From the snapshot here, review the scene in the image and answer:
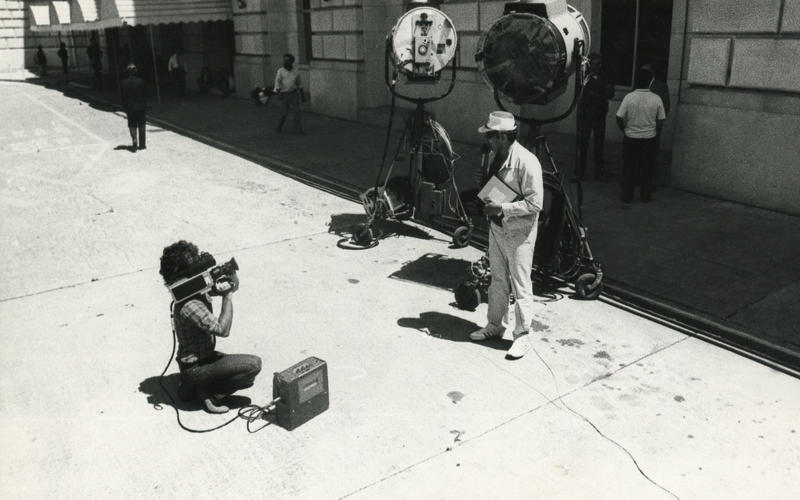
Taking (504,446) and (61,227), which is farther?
(61,227)

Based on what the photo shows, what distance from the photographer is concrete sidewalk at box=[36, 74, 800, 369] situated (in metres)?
6.78

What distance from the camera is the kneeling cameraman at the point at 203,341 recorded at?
16.9 feet

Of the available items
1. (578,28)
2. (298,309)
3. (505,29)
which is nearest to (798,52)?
(578,28)

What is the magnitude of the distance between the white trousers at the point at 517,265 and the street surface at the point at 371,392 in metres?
0.43

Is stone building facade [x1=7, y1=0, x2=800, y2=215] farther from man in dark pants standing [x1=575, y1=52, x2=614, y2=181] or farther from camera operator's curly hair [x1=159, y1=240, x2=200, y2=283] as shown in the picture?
camera operator's curly hair [x1=159, y1=240, x2=200, y2=283]

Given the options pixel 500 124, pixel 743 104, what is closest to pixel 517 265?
pixel 500 124

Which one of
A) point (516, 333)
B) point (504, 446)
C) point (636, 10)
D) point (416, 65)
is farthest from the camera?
point (636, 10)

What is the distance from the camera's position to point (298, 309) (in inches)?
290

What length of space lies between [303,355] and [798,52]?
7.57m

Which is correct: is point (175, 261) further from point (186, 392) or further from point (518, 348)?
point (518, 348)

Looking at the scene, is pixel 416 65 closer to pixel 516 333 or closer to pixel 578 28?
pixel 578 28

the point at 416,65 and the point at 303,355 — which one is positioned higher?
the point at 416,65

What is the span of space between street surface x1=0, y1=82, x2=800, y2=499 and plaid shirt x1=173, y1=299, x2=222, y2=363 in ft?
1.67

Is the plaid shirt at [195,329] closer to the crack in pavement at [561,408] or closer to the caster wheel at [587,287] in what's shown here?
the crack in pavement at [561,408]
